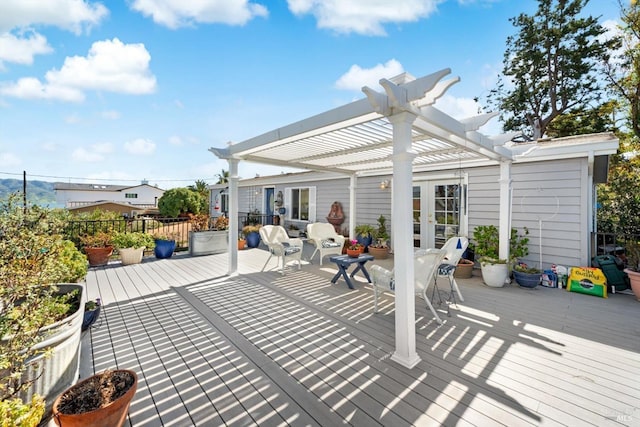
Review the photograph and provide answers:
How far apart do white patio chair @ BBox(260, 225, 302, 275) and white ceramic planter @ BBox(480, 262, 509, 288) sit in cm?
345

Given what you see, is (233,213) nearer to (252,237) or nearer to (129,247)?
(129,247)

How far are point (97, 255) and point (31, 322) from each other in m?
5.31

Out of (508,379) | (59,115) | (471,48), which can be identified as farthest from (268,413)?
(59,115)

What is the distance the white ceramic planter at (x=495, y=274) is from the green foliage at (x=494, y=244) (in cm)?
11

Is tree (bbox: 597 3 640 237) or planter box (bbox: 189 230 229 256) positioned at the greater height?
tree (bbox: 597 3 640 237)

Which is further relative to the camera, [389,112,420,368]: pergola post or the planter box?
the planter box

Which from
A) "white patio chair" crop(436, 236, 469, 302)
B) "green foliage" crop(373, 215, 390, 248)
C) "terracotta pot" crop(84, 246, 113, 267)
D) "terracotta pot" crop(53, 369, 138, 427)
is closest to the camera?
"terracotta pot" crop(53, 369, 138, 427)

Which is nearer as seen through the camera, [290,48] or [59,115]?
[290,48]

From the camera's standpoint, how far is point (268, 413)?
6.20ft

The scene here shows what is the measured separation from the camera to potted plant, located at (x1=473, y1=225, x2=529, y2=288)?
472 centimetres

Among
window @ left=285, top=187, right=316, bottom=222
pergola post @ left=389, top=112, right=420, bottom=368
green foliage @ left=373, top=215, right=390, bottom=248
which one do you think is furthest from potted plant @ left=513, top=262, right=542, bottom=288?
window @ left=285, top=187, right=316, bottom=222

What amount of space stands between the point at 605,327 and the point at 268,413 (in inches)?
154

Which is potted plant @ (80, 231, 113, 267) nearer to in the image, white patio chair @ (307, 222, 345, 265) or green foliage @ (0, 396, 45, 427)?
white patio chair @ (307, 222, 345, 265)

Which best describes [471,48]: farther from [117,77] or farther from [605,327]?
[117,77]
